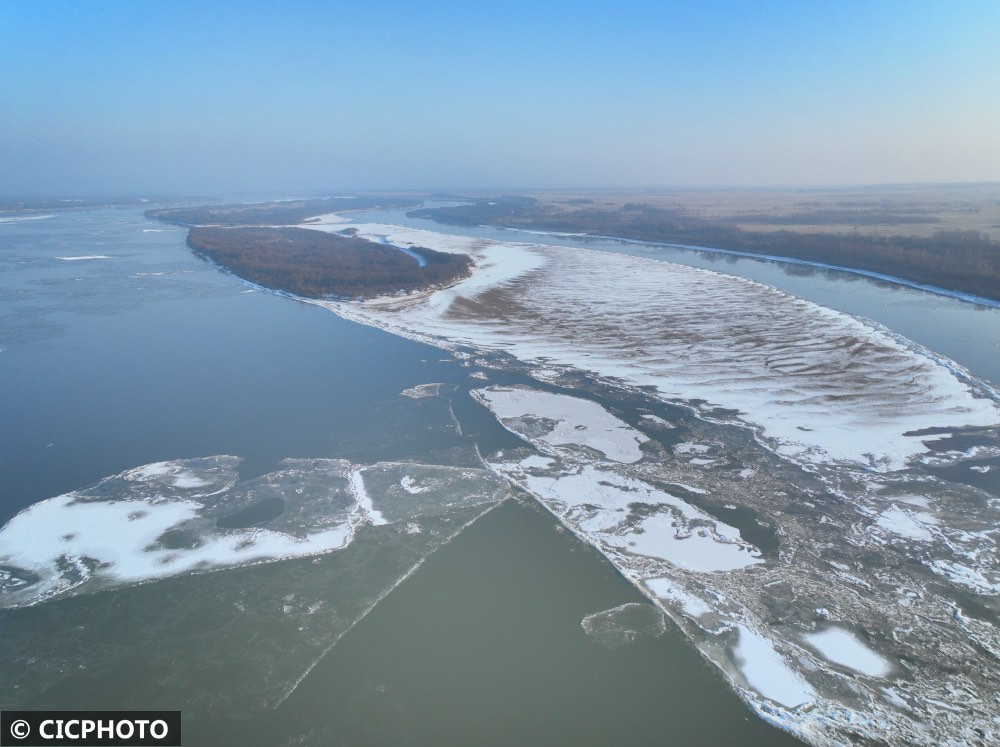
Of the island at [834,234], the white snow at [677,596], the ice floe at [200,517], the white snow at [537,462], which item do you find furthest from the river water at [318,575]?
the island at [834,234]

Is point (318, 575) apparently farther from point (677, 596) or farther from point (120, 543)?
point (677, 596)

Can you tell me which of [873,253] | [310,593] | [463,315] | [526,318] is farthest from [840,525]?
[873,253]

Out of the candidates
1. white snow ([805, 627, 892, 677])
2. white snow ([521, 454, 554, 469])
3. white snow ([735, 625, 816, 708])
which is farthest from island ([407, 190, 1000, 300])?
white snow ([735, 625, 816, 708])

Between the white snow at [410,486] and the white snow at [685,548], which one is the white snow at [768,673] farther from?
the white snow at [410,486]

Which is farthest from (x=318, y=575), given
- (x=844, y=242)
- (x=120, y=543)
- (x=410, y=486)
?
(x=844, y=242)

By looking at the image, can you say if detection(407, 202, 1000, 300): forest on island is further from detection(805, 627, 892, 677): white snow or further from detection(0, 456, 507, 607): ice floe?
detection(0, 456, 507, 607): ice floe

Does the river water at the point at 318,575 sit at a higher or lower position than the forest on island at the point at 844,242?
lower

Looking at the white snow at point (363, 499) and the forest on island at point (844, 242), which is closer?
the white snow at point (363, 499)
